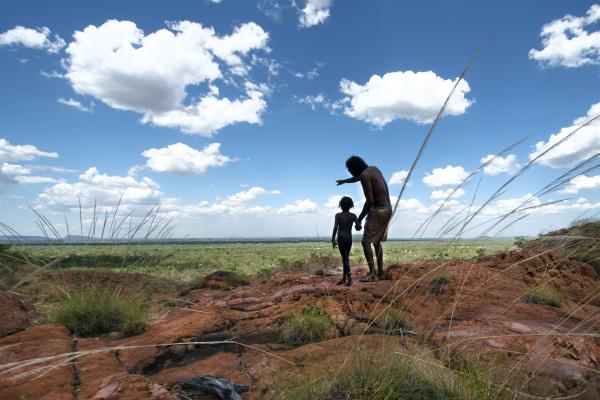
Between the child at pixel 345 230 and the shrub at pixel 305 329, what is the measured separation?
2768 millimetres

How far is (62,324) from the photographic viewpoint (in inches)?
185

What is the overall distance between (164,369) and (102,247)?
204cm

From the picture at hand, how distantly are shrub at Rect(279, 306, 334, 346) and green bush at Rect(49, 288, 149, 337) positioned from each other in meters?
1.86

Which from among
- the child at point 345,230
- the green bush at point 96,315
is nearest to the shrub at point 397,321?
the child at point 345,230

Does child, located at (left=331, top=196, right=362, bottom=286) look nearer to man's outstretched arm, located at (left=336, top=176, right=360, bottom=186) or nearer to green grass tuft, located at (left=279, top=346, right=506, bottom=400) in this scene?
man's outstretched arm, located at (left=336, top=176, right=360, bottom=186)

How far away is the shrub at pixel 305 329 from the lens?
4199 millimetres

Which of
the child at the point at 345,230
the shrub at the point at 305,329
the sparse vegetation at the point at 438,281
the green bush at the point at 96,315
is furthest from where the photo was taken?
the child at the point at 345,230

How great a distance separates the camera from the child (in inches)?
289

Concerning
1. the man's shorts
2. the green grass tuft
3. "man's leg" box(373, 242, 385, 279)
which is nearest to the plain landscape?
the green grass tuft

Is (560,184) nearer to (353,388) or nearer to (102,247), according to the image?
(353,388)

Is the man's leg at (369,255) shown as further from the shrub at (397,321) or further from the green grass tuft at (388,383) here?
the green grass tuft at (388,383)

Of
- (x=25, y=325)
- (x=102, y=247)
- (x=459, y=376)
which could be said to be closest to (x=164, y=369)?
(x=102, y=247)

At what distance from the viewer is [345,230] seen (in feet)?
24.6

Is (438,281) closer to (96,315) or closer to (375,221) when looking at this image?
(375,221)
